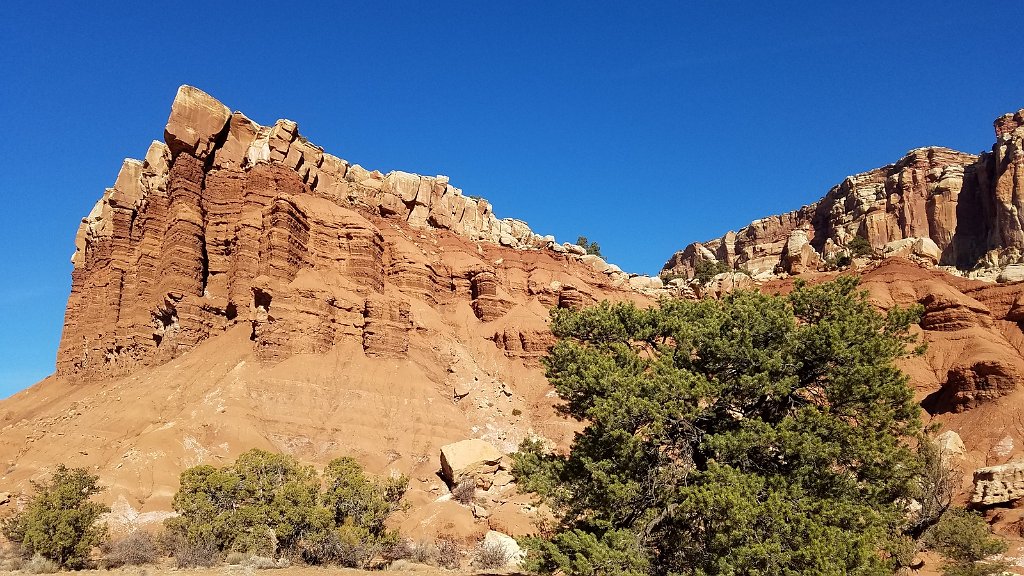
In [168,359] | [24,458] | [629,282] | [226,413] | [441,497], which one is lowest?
[441,497]

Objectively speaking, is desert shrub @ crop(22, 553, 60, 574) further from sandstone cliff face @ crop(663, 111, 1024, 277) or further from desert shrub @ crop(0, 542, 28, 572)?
sandstone cliff face @ crop(663, 111, 1024, 277)

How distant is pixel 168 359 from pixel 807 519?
5113cm

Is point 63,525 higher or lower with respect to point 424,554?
higher

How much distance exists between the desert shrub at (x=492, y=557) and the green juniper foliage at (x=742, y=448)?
11541 mm

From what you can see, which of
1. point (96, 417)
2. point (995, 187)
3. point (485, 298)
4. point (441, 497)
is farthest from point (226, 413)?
point (995, 187)

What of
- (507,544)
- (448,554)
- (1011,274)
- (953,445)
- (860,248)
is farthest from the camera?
(860,248)

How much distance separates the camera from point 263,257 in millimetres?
51688

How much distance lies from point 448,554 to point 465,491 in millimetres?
9867

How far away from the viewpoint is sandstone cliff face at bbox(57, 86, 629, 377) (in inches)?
2053

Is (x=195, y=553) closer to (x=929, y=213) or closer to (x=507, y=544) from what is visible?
(x=507, y=544)

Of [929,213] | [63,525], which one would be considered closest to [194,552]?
[63,525]

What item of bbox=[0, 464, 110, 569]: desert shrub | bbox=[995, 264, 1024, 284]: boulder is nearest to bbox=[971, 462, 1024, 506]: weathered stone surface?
bbox=[995, 264, 1024, 284]: boulder

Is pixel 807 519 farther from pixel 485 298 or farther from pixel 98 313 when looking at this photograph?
pixel 98 313

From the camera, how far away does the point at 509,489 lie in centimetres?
3834
